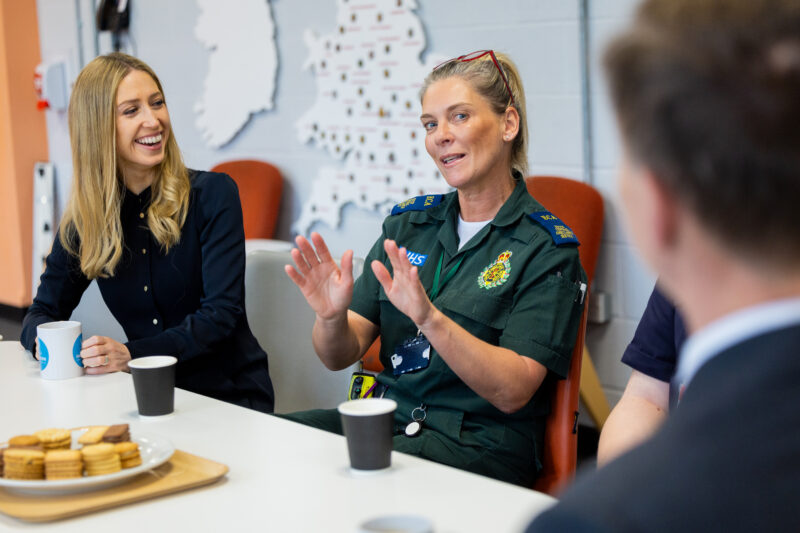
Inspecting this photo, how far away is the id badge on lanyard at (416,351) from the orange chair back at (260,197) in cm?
230

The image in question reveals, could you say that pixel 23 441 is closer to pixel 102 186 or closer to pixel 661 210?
pixel 661 210

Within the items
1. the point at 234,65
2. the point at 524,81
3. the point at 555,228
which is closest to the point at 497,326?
the point at 555,228

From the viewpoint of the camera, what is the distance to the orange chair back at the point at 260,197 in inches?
160

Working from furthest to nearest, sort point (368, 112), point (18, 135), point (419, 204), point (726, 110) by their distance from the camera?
1. point (18, 135)
2. point (368, 112)
3. point (419, 204)
4. point (726, 110)

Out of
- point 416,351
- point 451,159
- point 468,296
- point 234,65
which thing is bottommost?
point 416,351

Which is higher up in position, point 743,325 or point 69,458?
point 743,325

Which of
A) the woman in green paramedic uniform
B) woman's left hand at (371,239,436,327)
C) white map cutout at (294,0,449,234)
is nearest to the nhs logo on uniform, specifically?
the woman in green paramedic uniform

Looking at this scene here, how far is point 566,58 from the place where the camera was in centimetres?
311

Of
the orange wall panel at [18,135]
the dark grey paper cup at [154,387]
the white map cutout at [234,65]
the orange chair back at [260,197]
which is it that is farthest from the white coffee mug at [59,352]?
the orange wall panel at [18,135]

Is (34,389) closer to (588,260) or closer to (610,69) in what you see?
(610,69)

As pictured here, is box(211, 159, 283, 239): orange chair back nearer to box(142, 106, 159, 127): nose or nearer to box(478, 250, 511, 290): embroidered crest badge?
box(142, 106, 159, 127): nose

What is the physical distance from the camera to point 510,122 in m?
1.94

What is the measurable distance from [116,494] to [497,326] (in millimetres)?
846

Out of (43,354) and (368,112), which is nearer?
(43,354)
